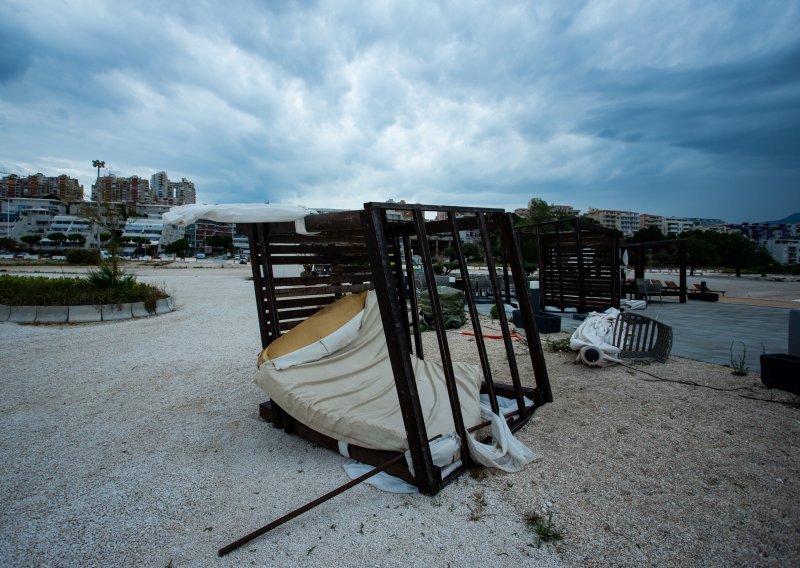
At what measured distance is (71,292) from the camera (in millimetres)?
9797

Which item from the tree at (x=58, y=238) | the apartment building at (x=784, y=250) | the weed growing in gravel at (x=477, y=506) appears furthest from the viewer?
the apartment building at (x=784, y=250)

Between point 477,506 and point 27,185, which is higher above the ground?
point 27,185

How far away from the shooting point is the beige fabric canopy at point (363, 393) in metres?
3.14

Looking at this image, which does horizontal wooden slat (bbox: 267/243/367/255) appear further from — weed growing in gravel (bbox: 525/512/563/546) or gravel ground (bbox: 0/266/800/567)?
weed growing in gravel (bbox: 525/512/563/546)

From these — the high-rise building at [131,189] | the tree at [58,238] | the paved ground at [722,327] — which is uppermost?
the high-rise building at [131,189]

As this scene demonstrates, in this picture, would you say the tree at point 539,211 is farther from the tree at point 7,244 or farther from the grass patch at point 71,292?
the tree at point 7,244

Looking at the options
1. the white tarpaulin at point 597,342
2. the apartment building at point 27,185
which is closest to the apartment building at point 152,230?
the apartment building at point 27,185

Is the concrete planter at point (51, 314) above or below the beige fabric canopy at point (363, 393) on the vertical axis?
above

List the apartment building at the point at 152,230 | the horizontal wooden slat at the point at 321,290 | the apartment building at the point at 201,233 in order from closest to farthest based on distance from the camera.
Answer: the horizontal wooden slat at the point at 321,290 → the apartment building at the point at 152,230 → the apartment building at the point at 201,233

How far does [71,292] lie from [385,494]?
1054 centimetres

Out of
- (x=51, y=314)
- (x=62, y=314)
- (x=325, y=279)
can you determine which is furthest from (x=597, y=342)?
(x=51, y=314)

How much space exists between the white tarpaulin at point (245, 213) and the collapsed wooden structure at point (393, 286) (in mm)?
146

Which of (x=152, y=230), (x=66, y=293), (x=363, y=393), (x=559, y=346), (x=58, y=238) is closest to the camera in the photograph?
(x=363, y=393)

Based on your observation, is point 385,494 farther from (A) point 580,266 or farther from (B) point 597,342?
(A) point 580,266
